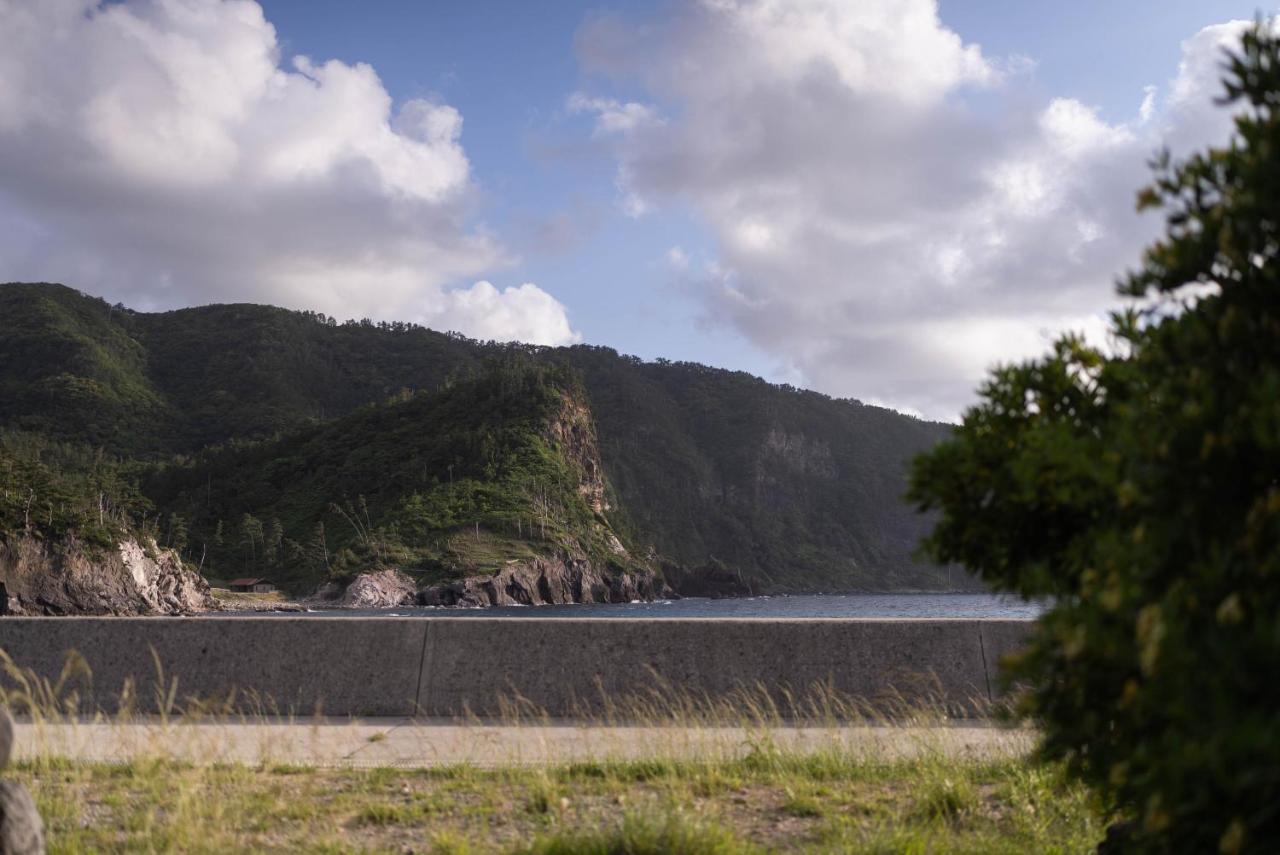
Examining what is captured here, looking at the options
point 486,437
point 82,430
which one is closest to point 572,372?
point 486,437

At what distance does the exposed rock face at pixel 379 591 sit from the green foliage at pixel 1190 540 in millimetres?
120267

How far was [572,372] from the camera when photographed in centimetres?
17762

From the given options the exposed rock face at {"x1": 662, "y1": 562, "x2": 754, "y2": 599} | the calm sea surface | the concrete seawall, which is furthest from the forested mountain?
the concrete seawall

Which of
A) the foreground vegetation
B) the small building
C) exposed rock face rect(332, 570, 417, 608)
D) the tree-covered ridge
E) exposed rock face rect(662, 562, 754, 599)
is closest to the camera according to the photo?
the foreground vegetation

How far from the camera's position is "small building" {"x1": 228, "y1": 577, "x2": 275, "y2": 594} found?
132 metres

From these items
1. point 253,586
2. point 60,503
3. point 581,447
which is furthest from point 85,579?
point 581,447

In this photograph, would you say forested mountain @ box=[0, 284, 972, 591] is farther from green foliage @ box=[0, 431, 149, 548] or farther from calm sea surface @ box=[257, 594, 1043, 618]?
calm sea surface @ box=[257, 594, 1043, 618]

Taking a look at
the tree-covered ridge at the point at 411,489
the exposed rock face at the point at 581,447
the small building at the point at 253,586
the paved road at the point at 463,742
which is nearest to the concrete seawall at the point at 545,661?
the paved road at the point at 463,742

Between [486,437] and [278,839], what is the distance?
151809 millimetres

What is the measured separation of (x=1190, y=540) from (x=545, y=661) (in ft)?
22.7

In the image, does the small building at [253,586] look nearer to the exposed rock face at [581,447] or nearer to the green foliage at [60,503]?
the green foliage at [60,503]

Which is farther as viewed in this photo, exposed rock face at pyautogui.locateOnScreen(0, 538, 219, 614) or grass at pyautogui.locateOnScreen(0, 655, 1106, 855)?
exposed rock face at pyautogui.locateOnScreen(0, 538, 219, 614)

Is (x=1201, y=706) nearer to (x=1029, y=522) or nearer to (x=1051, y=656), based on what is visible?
(x=1051, y=656)

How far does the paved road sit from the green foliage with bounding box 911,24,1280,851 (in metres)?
3.36
